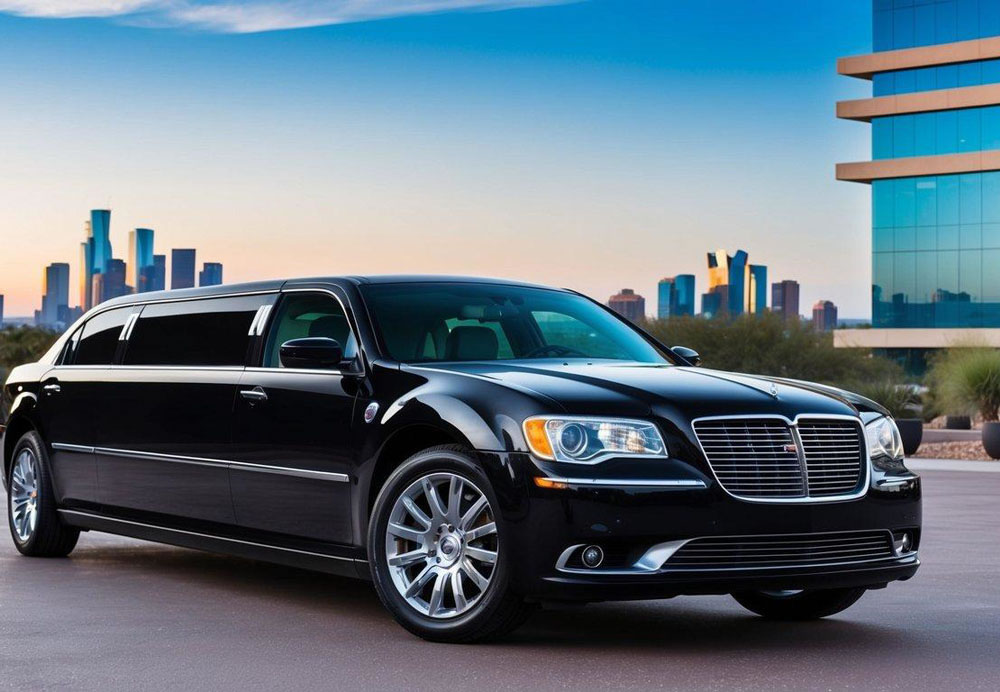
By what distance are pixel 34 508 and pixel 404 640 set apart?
444 cm

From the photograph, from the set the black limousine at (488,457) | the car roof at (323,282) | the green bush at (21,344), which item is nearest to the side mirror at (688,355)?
the black limousine at (488,457)

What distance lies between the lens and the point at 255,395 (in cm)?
862

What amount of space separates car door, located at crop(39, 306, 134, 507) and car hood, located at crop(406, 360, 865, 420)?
3275 mm

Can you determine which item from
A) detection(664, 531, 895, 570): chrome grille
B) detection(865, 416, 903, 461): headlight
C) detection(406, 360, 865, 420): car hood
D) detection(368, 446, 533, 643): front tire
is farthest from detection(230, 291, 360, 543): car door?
detection(865, 416, 903, 461): headlight

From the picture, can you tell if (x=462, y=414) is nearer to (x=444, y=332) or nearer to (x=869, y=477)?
(x=444, y=332)

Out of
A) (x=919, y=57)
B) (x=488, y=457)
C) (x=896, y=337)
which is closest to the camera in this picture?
(x=488, y=457)

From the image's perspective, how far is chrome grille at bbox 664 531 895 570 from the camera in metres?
6.93

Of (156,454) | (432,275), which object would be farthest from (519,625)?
(156,454)

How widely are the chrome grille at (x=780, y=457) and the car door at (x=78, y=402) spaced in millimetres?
4709

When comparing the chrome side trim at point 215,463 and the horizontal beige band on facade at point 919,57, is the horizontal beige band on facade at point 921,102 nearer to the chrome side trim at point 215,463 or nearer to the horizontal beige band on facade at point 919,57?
the horizontal beige band on facade at point 919,57

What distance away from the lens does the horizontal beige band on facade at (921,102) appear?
6869 centimetres

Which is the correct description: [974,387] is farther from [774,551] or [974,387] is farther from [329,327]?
[774,551]

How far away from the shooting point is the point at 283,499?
8289 millimetres

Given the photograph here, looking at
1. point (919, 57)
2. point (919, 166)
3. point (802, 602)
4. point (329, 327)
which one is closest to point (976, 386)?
point (802, 602)
